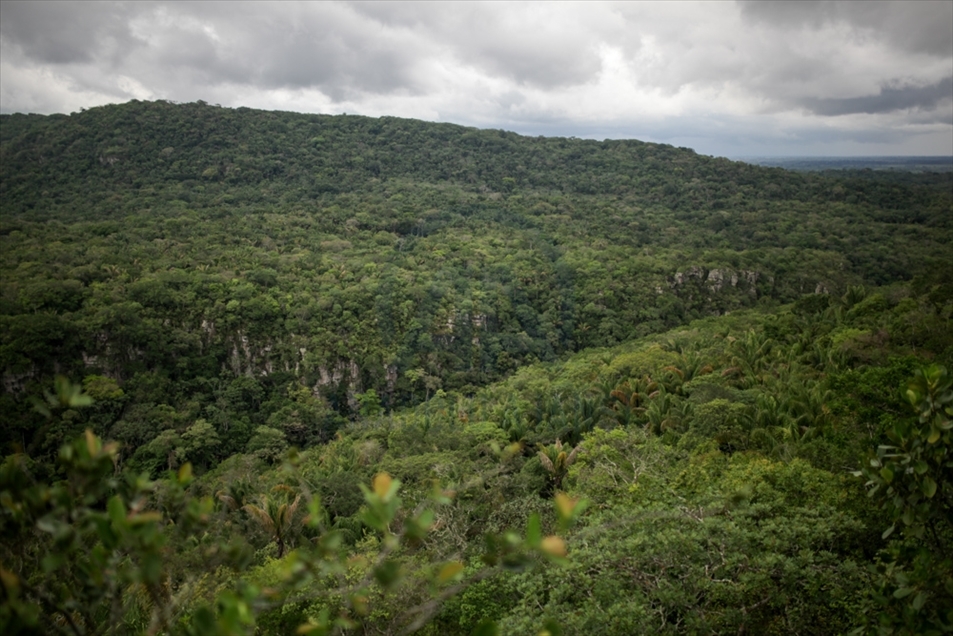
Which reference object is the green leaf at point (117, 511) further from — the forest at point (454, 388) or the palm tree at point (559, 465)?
the palm tree at point (559, 465)

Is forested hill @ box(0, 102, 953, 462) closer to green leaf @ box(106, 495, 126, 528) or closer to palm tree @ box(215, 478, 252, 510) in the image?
palm tree @ box(215, 478, 252, 510)

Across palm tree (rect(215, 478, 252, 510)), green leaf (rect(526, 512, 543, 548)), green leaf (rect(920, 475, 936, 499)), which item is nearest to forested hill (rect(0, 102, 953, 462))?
palm tree (rect(215, 478, 252, 510))

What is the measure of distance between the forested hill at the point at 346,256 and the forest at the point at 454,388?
1.04 feet

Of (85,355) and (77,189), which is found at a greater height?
(77,189)

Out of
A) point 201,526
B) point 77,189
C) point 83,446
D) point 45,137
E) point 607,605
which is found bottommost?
point 607,605

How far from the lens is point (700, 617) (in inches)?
226

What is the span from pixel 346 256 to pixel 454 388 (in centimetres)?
1796

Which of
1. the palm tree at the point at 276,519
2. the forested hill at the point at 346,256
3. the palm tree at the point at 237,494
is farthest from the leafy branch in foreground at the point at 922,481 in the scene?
the forested hill at the point at 346,256

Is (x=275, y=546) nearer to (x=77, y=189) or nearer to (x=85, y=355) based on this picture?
(x=85, y=355)

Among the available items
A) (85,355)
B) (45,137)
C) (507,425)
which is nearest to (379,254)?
(85,355)

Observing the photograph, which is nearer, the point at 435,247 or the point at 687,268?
the point at 687,268

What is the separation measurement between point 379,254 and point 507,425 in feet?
105

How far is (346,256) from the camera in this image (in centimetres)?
4728

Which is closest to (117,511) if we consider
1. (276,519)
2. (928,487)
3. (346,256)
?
(928,487)
